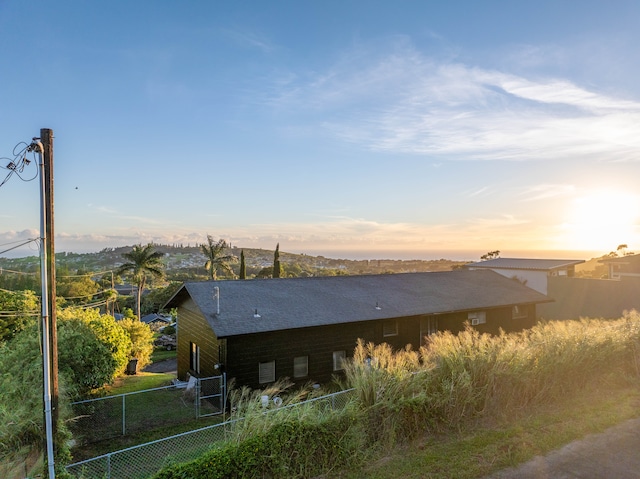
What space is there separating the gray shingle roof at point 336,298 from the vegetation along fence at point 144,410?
229cm

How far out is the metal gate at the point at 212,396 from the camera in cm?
1207

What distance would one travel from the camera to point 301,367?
45.2ft

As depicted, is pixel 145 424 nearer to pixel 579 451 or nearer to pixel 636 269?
pixel 579 451

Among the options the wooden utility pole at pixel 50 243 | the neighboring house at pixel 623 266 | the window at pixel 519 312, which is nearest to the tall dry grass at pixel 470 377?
the wooden utility pole at pixel 50 243

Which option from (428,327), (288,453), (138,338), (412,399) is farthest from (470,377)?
(138,338)

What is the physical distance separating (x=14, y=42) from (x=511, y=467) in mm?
16040

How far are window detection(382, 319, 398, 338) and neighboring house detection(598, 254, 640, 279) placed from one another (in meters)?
23.6

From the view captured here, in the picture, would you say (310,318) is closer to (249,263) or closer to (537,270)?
(537,270)

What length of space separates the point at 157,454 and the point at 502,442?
24.1ft

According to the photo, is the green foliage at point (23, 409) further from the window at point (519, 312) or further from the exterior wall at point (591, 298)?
the exterior wall at point (591, 298)

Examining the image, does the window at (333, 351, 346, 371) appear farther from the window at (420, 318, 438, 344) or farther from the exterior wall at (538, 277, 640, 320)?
the exterior wall at (538, 277, 640, 320)

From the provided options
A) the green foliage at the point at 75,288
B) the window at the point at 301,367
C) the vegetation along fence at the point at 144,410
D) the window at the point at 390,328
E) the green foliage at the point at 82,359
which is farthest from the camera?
the green foliage at the point at 75,288

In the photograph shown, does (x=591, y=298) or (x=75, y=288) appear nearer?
(x=591, y=298)

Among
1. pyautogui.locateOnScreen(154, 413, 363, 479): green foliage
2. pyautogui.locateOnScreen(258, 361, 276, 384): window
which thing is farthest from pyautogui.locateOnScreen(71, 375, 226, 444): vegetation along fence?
pyautogui.locateOnScreen(154, 413, 363, 479): green foliage
